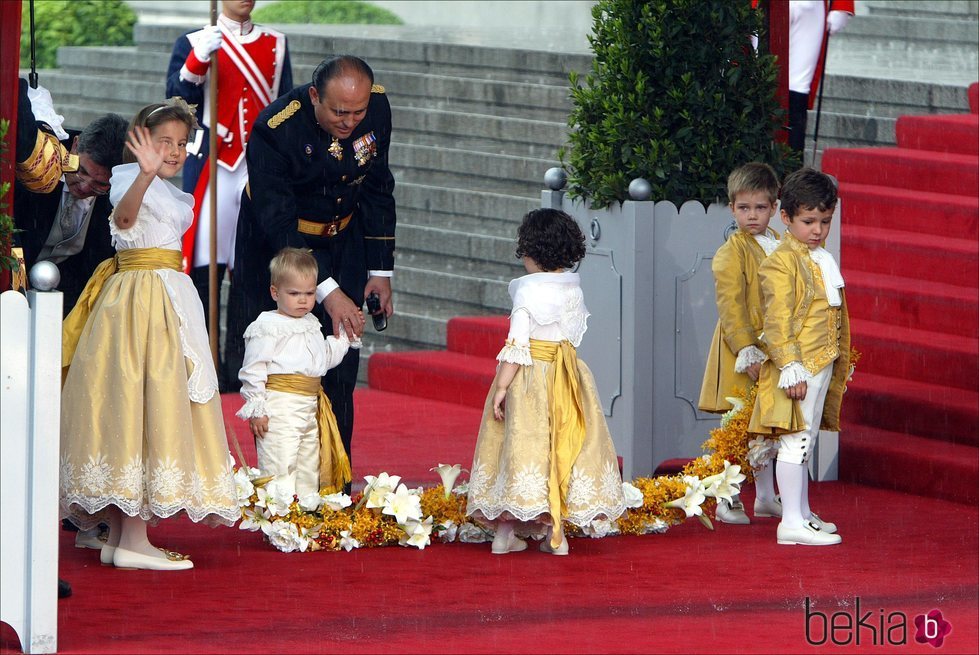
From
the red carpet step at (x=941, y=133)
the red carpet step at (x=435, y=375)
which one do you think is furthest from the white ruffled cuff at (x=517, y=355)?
the red carpet step at (x=941, y=133)

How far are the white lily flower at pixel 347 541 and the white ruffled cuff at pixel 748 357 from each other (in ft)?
5.83

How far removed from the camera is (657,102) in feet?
28.1

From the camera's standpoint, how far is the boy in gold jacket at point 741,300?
778cm

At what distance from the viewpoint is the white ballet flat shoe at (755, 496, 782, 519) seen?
25.7 feet

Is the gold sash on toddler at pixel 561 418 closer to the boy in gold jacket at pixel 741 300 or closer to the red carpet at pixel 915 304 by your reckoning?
the boy in gold jacket at pixel 741 300

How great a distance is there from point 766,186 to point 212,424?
2.65 metres

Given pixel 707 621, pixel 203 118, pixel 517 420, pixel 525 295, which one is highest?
pixel 203 118

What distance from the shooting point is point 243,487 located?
22.7 ft

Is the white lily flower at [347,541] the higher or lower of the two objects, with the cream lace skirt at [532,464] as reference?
lower

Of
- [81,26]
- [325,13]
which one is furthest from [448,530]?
[325,13]

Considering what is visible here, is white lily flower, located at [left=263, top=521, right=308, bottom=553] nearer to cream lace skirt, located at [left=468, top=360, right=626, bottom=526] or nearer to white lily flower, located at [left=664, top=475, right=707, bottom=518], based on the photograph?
cream lace skirt, located at [left=468, top=360, right=626, bottom=526]

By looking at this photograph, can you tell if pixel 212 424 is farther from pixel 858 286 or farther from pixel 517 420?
pixel 858 286

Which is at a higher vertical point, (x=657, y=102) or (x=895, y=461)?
(x=657, y=102)

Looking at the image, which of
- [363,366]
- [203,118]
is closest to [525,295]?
[203,118]
